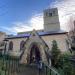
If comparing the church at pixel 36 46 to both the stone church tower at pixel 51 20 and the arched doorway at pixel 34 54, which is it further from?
the stone church tower at pixel 51 20

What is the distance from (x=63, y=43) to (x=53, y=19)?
11128 millimetres

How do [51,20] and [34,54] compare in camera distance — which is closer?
[34,54]

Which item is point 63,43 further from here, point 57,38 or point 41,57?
point 41,57

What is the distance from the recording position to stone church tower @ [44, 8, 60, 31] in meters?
30.3

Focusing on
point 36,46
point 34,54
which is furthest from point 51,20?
point 34,54

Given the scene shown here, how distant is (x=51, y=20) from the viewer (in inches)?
1213

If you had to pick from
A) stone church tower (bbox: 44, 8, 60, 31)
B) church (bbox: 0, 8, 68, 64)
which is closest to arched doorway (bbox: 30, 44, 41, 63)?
church (bbox: 0, 8, 68, 64)

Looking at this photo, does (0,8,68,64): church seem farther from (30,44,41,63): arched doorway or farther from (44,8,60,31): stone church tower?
(44,8,60,31): stone church tower

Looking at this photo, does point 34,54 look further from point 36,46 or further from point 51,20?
point 51,20

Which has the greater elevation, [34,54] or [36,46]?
[36,46]

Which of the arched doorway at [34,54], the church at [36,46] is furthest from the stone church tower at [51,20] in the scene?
the arched doorway at [34,54]

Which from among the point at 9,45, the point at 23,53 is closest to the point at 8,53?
the point at 9,45

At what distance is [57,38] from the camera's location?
21.7m

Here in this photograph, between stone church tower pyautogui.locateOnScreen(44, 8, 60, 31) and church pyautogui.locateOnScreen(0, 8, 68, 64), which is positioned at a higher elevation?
stone church tower pyautogui.locateOnScreen(44, 8, 60, 31)
